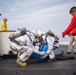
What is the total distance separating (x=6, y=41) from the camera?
10773mm

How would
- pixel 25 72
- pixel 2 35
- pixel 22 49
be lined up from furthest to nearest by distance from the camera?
pixel 2 35
pixel 22 49
pixel 25 72

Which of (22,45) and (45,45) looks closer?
(22,45)

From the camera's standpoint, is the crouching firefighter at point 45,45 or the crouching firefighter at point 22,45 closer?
the crouching firefighter at point 22,45

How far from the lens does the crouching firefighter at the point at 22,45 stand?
8.44 metres

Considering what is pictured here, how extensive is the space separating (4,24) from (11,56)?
1.66m

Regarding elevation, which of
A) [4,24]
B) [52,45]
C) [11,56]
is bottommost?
[11,56]

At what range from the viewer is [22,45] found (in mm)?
8562

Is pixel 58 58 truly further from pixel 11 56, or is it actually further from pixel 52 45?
pixel 11 56

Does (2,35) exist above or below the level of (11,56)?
above

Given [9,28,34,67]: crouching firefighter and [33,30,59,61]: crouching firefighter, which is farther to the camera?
[33,30,59,61]: crouching firefighter

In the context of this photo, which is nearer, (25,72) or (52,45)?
(25,72)

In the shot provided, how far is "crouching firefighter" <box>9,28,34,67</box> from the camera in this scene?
8438 mm

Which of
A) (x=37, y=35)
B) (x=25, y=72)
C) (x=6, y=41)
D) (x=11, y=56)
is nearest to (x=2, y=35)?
(x=6, y=41)

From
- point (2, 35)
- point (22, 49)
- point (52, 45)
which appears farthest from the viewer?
point (2, 35)
